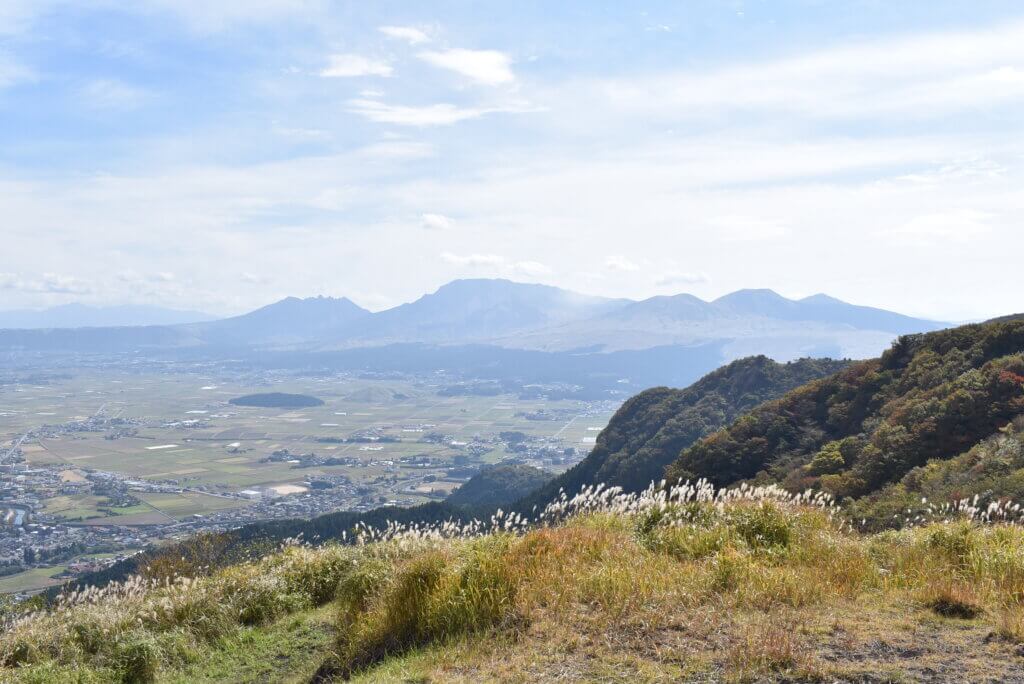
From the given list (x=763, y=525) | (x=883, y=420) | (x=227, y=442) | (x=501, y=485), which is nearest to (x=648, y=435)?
(x=883, y=420)

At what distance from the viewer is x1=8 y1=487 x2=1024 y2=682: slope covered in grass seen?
4664mm

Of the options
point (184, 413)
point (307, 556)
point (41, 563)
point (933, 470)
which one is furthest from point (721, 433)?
point (184, 413)

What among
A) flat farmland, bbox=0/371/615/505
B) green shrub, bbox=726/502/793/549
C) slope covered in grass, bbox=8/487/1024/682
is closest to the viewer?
slope covered in grass, bbox=8/487/1024/682

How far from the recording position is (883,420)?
72.0ft

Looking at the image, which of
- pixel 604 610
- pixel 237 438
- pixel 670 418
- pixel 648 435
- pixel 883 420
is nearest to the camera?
pixel 604 610

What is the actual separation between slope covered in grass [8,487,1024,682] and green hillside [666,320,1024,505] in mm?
6075

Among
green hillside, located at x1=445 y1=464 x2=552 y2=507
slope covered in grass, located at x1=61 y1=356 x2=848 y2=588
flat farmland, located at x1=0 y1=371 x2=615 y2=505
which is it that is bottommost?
flat farmland, located at x1=0 y1=371 x2=615 y2=505

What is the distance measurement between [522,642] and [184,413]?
193152mm

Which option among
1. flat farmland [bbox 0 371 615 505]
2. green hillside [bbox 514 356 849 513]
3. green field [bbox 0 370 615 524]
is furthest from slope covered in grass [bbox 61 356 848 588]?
flat farmland [bbox 0 371 615 505]

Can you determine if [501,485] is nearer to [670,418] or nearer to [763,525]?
[670,418]

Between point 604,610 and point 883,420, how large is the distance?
19941 mm

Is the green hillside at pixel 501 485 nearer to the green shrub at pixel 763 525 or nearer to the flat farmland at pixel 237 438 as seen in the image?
the flat farmland at pixel 237 438

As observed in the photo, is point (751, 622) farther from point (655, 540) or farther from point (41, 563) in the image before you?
point (41, 563)

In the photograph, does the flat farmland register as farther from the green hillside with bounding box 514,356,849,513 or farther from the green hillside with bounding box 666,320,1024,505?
the green hillside with bounding box 666,320,1024,505
